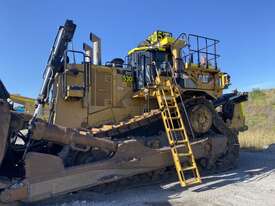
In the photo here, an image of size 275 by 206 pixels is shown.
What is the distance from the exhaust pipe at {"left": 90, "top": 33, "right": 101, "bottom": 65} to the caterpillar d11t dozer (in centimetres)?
2

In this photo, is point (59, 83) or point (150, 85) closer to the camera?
point (59, 83)

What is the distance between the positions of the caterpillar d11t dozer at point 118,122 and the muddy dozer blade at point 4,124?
0.05ft

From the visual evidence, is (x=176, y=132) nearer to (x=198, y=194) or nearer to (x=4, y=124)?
(x=198, y=194)

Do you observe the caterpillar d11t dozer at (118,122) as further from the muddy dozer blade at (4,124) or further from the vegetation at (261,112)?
the vegetation at (261,112)

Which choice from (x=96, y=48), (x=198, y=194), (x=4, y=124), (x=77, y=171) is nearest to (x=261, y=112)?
(x=96, y=48)

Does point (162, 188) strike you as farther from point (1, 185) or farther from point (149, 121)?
point (1, 185)

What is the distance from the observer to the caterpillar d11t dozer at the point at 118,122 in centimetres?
682

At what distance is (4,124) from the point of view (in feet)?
20.9

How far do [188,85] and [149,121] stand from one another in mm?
1864

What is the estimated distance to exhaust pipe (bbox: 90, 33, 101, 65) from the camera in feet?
31.0

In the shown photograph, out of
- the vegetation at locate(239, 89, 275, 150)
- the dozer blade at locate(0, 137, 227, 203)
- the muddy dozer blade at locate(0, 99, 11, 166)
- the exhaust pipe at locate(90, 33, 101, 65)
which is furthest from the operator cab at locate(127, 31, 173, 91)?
the vegetation at locate(239, 89, 275, 150)

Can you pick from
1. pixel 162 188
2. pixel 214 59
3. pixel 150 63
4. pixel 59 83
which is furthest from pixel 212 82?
pixel 59 83

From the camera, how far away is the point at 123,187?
28.0 ft

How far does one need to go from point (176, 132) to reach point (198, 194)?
67.8 inches
